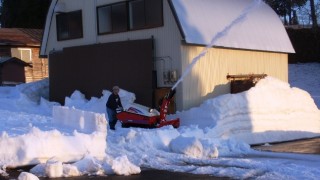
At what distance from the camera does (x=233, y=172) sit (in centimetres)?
1102

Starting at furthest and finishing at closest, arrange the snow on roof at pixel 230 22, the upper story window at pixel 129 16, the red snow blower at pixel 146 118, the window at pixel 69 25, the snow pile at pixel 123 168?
1. the window at pixel 69 25
2. the upper story window at pixel 129 16
3. the snow on roof at pixel 230 22
4. the red snow blower at pixel 146 118
5. the snow pile at pixel 123 168

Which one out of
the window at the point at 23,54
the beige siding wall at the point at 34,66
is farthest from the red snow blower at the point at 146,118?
the window at the point at 23,54

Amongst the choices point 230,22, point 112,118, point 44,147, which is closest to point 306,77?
point 230,22

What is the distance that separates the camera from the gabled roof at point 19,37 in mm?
39469

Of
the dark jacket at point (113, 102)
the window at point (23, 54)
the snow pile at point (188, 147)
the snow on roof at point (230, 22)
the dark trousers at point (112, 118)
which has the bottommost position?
the snow pile at point (188, 147)

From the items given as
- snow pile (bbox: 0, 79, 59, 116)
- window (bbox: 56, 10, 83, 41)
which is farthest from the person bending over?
window (bbox: 56, 10, 83, 41)

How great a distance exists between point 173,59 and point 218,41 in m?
2.08

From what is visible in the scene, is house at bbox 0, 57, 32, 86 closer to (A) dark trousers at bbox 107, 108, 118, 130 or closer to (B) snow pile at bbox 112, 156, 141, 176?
(A) dark trousers at bbox 107, 108, 118, 130

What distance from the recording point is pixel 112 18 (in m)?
23.1

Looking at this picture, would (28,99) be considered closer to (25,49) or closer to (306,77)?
(25,49)

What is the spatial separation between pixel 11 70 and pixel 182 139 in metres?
25.1

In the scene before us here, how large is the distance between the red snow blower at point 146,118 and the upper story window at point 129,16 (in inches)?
172

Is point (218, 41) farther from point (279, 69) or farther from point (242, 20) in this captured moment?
point (279, 69)

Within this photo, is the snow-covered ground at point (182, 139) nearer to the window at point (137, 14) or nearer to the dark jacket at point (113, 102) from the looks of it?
the dark jacket at point (113, 102)
